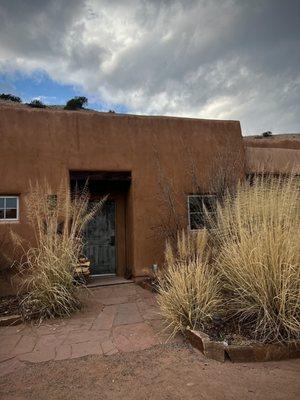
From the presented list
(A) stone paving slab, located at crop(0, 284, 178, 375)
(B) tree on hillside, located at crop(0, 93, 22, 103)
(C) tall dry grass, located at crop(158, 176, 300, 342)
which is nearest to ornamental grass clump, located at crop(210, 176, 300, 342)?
(C) tall dry grass, located at crop(158, 176, 300, 342)

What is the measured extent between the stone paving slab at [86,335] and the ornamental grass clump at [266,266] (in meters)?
1.14

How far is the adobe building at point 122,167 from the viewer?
24.9ft

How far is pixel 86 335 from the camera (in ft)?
16.2

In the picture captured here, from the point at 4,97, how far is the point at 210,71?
2132 centimetres

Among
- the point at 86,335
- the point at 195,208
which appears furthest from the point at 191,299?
the point at 195,208

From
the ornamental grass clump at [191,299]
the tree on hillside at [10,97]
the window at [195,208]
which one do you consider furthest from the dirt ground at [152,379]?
the tree on hillside at [10,97]

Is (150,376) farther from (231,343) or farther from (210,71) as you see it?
(210,71)

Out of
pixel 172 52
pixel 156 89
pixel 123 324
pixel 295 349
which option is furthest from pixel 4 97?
pixel 295 349

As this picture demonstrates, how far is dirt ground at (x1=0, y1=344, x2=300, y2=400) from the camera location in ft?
11.0

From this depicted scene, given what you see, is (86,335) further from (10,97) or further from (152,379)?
(10,97)

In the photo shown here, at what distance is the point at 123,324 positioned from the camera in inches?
211

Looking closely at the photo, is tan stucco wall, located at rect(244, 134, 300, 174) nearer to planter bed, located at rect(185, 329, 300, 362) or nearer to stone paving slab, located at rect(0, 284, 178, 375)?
stone paving slab, located at rect(0, 284, 178, 375)

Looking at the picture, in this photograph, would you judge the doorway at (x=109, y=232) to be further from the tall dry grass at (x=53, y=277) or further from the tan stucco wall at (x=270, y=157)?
the tan stucco wall at (x=270, y=157)

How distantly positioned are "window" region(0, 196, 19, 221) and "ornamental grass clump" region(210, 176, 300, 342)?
4281 millimetres
